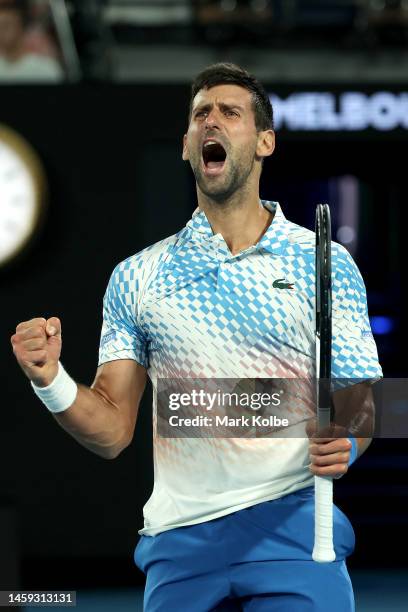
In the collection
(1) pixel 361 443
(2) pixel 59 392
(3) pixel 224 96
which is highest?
(3) pixel 224 96

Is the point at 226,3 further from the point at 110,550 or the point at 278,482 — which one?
the point at 278,482

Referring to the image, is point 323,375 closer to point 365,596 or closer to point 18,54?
point 365,596

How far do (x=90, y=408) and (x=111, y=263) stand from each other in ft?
11.1

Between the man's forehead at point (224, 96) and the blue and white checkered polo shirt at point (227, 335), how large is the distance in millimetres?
257

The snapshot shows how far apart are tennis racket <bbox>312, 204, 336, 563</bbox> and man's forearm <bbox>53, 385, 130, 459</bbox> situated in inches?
17.4

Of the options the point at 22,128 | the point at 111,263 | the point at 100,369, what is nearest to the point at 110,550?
the point at 111,263

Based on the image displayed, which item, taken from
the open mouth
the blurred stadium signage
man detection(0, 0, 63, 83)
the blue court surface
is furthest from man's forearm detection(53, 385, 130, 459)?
man detection(0, 0, 63, 83)

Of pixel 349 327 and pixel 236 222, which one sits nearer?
pixel 349 327

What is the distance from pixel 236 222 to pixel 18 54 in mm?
3834

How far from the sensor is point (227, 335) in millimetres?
2607

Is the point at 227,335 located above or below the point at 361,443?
above

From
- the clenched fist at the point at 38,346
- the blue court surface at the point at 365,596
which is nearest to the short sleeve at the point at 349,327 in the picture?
the clenched fist at the point at 38,346

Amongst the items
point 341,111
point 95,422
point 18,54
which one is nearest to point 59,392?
point 95,422

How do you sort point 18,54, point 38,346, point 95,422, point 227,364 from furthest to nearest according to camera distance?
1. point 18,54
2. point 227,364
3. point 95,422
4. point 38,346
